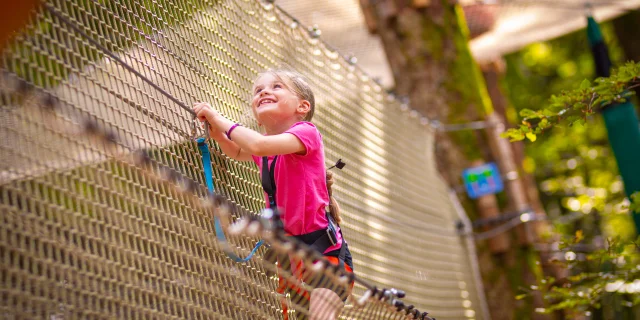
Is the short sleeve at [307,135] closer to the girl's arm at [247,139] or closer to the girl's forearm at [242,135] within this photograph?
the girl's arm at [247,139]

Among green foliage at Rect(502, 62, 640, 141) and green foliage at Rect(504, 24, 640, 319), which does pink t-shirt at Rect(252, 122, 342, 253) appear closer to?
green foliage at Rect(502, 62, 640, 141)

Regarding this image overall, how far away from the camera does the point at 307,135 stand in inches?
88.4

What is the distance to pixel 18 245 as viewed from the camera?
1.52 metres

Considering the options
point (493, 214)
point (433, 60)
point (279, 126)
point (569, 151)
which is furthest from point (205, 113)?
point (569, 151)

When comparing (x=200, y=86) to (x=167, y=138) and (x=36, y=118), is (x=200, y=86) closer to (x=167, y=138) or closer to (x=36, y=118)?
(x=167, y=138)

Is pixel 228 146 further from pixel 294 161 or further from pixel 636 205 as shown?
pixel 636 205

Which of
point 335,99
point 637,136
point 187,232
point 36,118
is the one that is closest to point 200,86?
point 187,232

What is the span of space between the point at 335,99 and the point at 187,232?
182cm

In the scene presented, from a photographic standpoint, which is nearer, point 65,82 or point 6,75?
point 6,75

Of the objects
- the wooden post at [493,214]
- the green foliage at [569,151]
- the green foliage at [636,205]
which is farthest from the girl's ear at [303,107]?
the green foliage at [569,151]

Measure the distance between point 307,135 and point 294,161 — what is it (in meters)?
0.10

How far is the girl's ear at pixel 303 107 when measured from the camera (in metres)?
2.41

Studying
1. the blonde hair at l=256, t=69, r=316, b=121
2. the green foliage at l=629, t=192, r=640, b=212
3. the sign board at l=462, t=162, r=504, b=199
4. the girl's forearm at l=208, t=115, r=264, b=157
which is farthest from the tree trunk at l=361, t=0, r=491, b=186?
the girl's forearm at l=208, t=115, r=264, b=157

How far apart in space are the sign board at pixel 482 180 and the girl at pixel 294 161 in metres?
3.15
